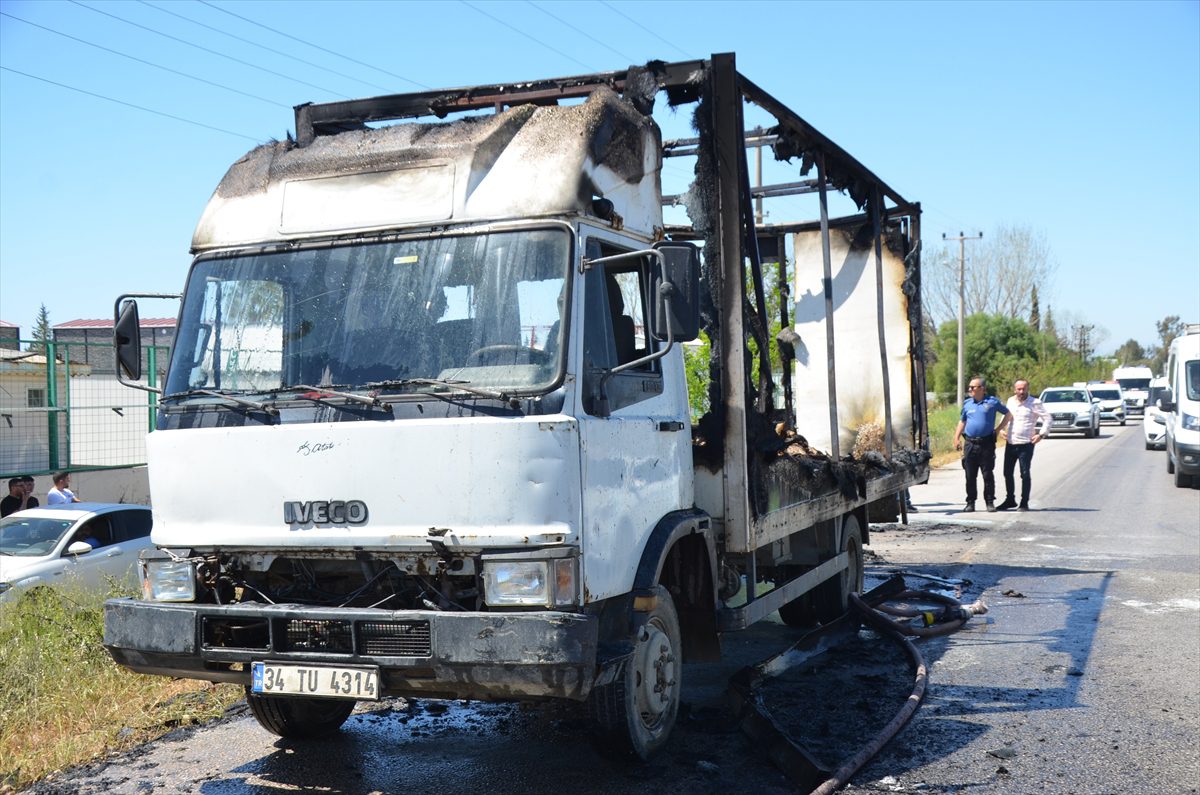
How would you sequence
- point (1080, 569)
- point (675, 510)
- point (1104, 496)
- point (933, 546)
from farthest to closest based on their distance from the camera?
point (1104, 496), point (933, 546), point (1080, 569), point (675, 510)

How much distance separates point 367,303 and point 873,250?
19.8 feet

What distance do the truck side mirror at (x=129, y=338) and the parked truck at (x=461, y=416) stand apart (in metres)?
0.02

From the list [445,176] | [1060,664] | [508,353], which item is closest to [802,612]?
[1060,664]

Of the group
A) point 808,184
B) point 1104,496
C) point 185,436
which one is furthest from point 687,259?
point 1104,496

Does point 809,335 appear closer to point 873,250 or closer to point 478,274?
point 873,250

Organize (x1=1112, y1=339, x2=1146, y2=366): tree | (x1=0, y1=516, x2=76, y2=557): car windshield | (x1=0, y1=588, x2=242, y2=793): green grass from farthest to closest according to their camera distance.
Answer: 1. (x1=1112, y1=339, x2=1146, y2=366): tree
2. (x1=0, y1=516, x2=76, y2=557): car windshield
3. (x1=0, y1=588, x2=242, y2=793): green grass

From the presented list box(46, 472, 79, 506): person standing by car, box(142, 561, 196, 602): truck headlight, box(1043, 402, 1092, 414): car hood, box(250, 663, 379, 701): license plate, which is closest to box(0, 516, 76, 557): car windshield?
box(46, 472, 79, 506): person standing by car

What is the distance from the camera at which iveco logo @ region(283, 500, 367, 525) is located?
4555 millimetres

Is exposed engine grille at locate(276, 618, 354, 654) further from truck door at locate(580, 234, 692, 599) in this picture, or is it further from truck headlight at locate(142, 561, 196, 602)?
truck door at locate(580, 234, 692, 599)

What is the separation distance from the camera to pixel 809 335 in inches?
396

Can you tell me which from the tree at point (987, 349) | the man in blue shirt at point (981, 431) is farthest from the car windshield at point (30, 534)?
the tree at point (987, 349)

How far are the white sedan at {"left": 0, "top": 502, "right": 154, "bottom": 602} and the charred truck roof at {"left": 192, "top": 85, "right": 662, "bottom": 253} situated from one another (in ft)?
21.1

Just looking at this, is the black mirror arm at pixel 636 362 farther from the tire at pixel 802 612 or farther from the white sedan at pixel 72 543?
the white sedan at pixel 72 543

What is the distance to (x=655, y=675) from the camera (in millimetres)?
5047
